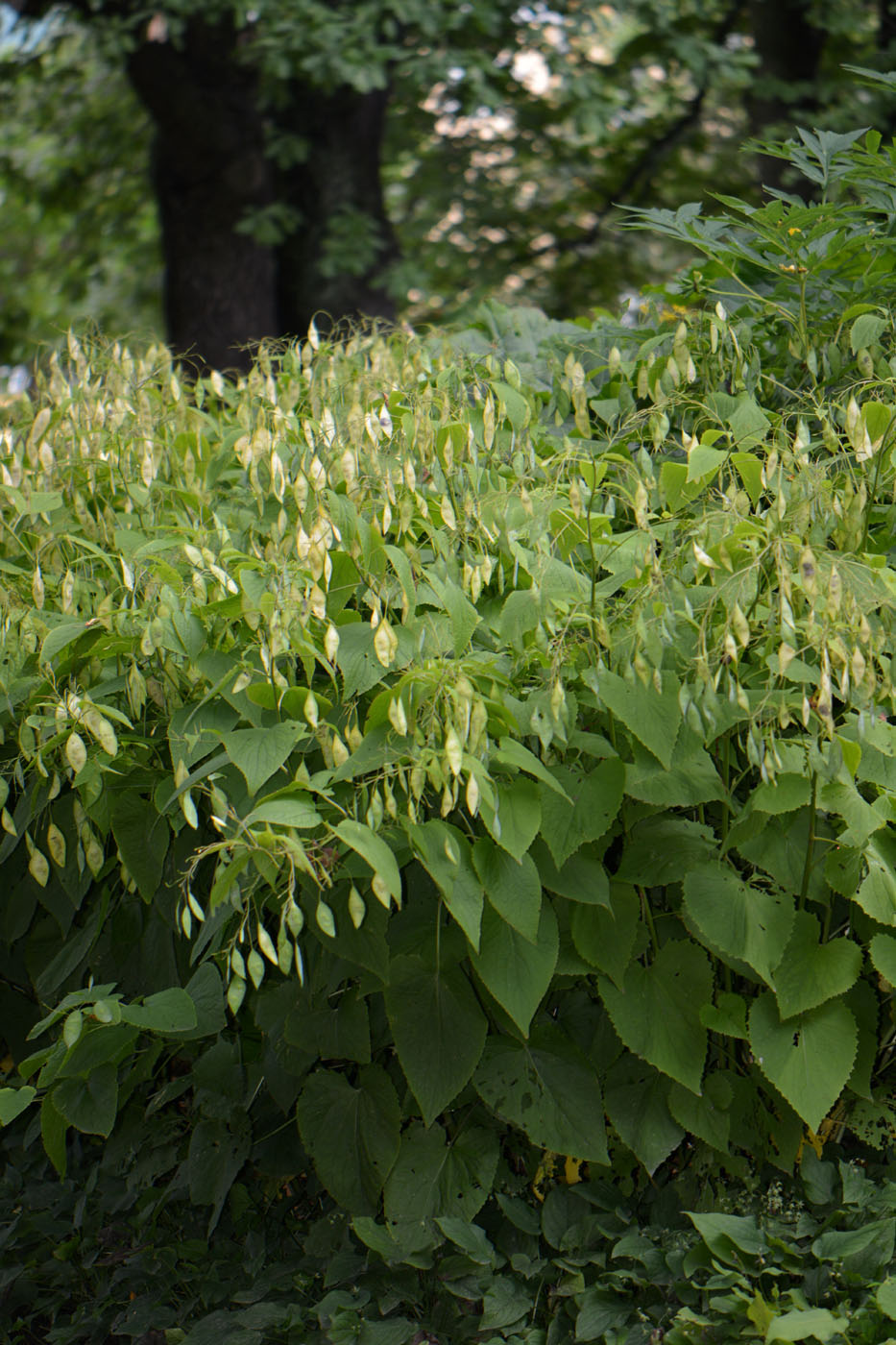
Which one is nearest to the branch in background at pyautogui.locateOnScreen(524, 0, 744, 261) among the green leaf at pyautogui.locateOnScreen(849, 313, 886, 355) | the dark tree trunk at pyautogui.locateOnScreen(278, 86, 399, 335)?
the dark tree trunk at pyautogui.locateOnScreen(278, 86, 399, 335)

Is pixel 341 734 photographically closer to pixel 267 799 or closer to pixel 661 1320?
pixel 267 799

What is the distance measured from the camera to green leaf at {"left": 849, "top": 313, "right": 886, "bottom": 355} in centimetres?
257

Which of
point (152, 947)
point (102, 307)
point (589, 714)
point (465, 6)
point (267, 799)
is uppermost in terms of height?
point (465, 6)

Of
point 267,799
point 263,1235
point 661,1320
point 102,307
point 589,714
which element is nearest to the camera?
point 267,799

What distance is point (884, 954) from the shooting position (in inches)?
80.0

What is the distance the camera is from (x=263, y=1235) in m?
2.45

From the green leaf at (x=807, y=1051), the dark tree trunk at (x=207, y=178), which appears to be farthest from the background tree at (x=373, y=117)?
the green leaf at (x=807, y=1051)

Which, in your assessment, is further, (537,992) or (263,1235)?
(263,1235)

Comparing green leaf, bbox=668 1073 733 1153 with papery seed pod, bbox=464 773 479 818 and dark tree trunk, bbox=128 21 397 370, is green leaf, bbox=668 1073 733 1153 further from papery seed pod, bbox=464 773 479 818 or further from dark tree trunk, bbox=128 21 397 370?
dark tree trunk, bbox=128 21 397 370

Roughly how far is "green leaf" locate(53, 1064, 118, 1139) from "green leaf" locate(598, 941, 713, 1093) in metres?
0.87

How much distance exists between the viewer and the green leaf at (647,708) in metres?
1.94

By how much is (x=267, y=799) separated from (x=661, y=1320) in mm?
1095

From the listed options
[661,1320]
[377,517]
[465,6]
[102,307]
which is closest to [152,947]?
[377,517]

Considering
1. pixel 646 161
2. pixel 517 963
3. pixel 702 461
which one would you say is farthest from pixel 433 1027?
pixel 646 161
